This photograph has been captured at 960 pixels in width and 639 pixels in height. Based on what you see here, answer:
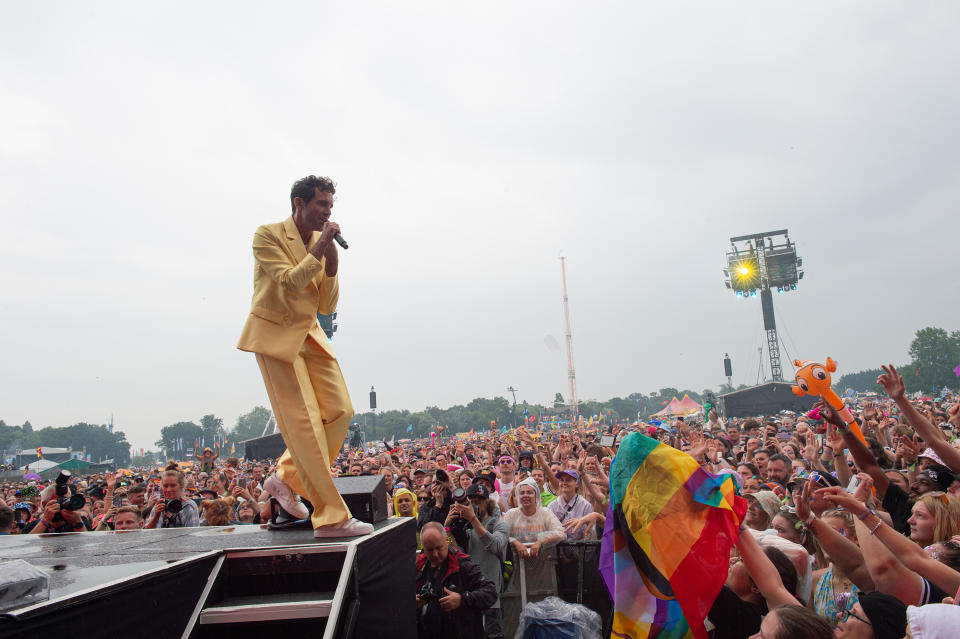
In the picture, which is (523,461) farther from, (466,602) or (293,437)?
(293,437)

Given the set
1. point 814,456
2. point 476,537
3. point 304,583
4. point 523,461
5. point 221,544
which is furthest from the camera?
point 523,461

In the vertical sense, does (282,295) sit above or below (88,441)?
above

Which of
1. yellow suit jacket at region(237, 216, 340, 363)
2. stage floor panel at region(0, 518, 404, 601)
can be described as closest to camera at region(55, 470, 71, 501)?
stage floor panel at region(0, 518, 404, 601)

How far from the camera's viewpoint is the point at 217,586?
2732 millimetres

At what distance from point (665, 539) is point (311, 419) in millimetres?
2113

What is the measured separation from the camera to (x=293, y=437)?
3477 mm

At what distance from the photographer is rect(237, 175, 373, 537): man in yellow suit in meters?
3.45

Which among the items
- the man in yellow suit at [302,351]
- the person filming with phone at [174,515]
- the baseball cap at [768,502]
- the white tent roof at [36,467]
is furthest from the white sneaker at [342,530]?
the white tent roof at [36,467]

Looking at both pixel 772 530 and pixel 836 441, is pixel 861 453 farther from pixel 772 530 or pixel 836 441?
pixel 772 530

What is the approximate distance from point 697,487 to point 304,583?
7.02ft

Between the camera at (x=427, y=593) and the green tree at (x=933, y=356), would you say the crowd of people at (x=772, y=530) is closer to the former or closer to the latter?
the camera at (x=427, y=593)

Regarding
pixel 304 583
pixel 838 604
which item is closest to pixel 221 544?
pixel 304 583

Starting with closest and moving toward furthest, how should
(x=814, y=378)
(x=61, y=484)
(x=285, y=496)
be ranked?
(x=285, y=496) < (x=61, y=484) < (x=814, y=378)

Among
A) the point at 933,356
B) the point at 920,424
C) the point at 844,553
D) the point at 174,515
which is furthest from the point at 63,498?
the point at 933,356
